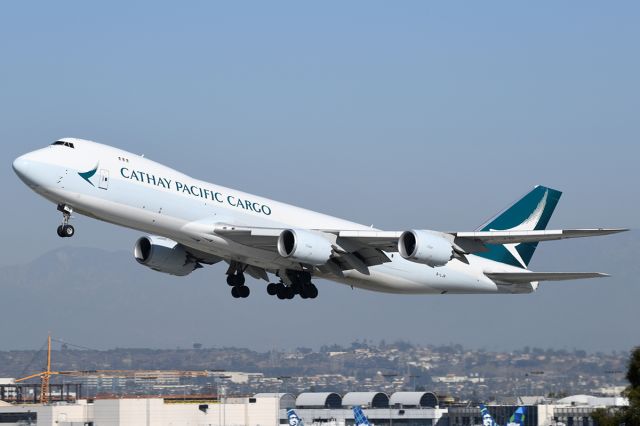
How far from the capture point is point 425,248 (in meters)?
40.2

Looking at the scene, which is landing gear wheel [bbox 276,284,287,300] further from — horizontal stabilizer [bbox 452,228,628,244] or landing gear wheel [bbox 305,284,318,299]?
horizontal stabilizer [bbox 452,228,628,244]

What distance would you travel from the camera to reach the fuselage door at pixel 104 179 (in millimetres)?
38125

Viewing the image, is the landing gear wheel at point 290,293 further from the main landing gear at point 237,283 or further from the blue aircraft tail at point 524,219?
the blue aircraft tail at point 524,219

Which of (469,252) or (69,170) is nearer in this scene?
(69,170)

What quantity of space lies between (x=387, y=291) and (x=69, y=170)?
48.1 feet

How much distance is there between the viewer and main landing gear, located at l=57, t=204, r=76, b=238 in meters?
38.5

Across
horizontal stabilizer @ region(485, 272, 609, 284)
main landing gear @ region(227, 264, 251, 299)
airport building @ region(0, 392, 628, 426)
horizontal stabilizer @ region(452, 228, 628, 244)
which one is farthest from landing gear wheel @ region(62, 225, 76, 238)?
airport building @ region(0, 392, 628, 426)

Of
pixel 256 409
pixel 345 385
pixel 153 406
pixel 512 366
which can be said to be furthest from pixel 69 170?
pixel 345 385

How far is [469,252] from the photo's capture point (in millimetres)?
42000

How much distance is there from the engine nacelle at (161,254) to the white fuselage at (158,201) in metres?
2.82

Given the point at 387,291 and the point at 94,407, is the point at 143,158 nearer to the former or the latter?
the point at 387,291


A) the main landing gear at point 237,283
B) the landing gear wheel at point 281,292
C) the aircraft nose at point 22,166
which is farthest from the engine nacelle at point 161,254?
the aircraft nose at point 22,166

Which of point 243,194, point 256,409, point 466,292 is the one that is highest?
point 243,194

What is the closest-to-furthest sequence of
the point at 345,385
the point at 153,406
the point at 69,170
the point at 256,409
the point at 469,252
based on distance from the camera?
the point at 69,170
the point at 469,252
the point at 153,406
the point at 256,409
the point at 345,385
